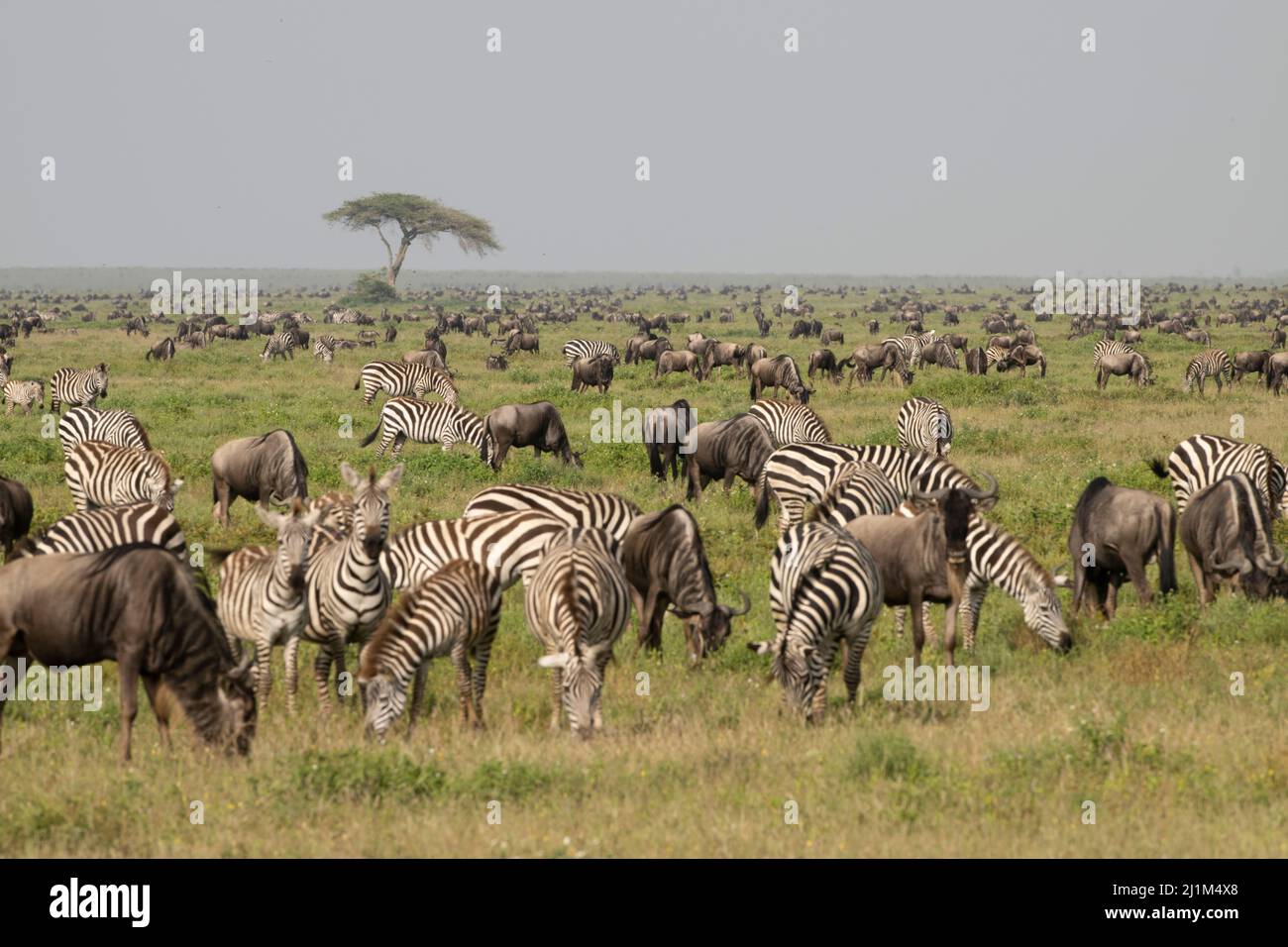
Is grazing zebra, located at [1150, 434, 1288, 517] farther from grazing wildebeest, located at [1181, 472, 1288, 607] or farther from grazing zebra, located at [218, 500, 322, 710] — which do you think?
grazing zebra, located at [218, 500, 322, 710]

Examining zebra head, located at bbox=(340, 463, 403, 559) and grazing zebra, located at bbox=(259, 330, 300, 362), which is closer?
zebra head, located at bbox=(340, 463, 403, 559)

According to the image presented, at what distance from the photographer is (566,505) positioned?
48.5 ft

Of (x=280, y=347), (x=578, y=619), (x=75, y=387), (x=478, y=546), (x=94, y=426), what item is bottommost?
(x=578, y=619)

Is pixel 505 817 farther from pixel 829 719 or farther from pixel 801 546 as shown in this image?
pixel 801 546

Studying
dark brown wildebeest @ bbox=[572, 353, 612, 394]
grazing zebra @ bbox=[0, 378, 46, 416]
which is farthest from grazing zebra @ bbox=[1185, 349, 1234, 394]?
grazing zebra @ bbox=[0, 378, 46, 416]

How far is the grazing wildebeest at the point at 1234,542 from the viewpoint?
14.2 meters

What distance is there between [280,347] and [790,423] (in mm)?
30781

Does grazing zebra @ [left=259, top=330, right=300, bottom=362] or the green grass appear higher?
grazing zebra @ [left=259, top=330, right=300, bottom=362]

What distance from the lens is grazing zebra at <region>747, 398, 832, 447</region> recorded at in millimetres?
23969

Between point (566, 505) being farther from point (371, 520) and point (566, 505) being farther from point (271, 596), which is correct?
point (271, 596)

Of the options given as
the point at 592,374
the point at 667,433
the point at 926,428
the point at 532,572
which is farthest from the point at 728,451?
the point at 592,374

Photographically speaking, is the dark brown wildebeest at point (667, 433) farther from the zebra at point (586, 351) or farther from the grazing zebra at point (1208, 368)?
the zebra at point (586, 351)

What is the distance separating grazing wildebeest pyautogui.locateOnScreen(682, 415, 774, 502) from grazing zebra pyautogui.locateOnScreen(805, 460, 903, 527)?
15.1 feet
